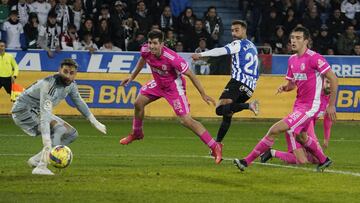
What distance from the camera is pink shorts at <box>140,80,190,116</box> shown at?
14.5 m

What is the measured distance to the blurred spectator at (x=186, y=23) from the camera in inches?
1094

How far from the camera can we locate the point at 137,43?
26672mm

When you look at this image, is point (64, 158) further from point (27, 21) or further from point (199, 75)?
point (27, 21)

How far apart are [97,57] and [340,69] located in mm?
6974

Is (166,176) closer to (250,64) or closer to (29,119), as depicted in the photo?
(29,119)

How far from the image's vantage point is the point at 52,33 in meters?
26.3

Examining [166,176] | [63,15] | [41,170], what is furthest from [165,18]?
[41,170]

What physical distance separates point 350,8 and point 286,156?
17.4m

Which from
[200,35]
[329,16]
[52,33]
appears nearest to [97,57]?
[52,33]

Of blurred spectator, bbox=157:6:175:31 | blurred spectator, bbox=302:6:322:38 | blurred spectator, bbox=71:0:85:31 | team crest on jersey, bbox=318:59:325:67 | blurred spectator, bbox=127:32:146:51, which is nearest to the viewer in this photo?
team crest on jersey, bbox=318:59:325:67

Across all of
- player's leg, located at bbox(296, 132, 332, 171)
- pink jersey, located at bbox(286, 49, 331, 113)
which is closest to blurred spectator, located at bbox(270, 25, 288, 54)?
player's leg, located at bbox(296, 132, 332, 171)

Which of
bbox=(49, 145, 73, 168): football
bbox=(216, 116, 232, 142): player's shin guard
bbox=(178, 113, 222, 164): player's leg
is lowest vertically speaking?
bbox=(216, 116, 232, 142): player's shin guard

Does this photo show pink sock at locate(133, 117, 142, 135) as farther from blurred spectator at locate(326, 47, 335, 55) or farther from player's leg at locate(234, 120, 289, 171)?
blurred spectator at locate(326, 47, 335, 55)

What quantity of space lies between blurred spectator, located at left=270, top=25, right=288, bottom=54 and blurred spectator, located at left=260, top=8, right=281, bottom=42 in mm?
303
